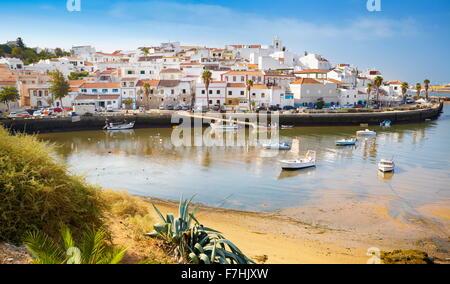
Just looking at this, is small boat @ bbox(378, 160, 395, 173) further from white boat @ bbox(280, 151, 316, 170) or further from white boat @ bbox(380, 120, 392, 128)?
white boat @ bbox(380, 120, 392, 128)

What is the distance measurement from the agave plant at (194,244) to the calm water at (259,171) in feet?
23.8

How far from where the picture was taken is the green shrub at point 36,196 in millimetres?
7328

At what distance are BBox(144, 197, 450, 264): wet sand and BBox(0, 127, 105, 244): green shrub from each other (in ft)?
17.6

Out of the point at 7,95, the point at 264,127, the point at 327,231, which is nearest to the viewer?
the point at 327,231

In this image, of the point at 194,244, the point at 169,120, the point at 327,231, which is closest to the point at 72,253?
the point at 194,244

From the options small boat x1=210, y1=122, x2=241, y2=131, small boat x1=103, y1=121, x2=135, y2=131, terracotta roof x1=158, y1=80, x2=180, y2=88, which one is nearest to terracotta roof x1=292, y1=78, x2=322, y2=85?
terracotta roof x1=158, y1=80, x2=180, y2=88

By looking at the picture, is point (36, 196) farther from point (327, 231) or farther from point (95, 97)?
point (95, 97)

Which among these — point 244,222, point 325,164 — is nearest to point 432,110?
point 325,164

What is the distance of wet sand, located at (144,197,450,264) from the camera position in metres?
11.6

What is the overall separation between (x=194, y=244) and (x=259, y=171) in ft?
53.9

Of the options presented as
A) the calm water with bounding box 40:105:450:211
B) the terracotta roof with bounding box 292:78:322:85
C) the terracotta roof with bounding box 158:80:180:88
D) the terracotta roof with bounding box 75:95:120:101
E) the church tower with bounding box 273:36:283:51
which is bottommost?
the calm water with bounding box 40:105:450:211

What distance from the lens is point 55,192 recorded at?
314 inches

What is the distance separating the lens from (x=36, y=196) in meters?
7.68

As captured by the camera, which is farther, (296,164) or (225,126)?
(225,126)
